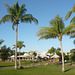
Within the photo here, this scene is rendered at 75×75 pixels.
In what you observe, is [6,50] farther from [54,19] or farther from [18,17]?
[54,19]

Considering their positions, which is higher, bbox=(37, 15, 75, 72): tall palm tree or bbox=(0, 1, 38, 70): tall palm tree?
bbox=(0, 1, 38, 70): tall palm tree

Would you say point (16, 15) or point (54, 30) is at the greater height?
point (16, 15)

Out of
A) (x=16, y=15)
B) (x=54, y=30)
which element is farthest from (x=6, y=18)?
(x=54, y=30)

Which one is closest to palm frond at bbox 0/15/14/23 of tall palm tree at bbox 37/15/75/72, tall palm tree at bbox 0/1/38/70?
tall palm tree at bbox 0/1/38/70

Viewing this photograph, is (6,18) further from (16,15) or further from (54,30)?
(54,30)

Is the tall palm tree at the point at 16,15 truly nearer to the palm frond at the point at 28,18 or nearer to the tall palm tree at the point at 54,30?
the palm frond at the point at 28,18

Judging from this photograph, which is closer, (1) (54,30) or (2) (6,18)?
(1) (54,30)

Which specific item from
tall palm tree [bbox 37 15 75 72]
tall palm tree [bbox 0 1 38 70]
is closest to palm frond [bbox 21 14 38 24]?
tall palm tree [bbox 0 1 38 70]

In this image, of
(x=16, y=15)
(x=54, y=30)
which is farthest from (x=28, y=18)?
(x=54, y=30)

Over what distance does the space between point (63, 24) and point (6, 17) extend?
9.64 m

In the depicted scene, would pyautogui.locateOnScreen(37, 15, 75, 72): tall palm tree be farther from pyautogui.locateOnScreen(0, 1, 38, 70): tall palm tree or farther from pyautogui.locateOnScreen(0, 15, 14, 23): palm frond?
pyautogui.locateOnScreen(0, 15, 14, 23): palm frond

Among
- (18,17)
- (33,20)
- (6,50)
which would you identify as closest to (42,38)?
(33,20)

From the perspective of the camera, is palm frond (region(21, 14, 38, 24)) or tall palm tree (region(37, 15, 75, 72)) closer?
tall palm tree (region(37, 15, 75, 72))

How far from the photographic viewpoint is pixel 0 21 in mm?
18875
